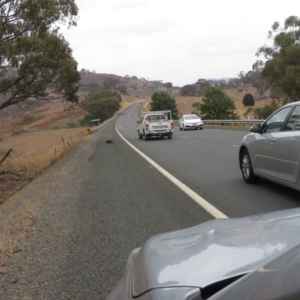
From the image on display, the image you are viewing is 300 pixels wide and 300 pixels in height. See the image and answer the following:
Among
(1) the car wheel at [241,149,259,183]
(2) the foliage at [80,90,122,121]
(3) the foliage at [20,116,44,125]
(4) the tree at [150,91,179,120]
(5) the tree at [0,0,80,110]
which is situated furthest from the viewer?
(3) the foliage at [20,116,44,125]

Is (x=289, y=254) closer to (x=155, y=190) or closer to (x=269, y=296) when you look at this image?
(x=269, y=296)

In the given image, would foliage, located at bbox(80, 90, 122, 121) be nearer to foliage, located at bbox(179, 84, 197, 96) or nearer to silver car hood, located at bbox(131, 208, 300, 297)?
foliage, located at bbox(179, 84, 197, 96)

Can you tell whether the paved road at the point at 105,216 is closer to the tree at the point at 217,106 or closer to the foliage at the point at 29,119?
the tree at the point at 217,106

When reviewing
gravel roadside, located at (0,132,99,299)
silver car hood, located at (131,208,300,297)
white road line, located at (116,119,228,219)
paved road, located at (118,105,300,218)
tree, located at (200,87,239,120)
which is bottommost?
paved road, located at (118,105,300,218)

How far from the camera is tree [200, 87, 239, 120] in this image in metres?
63.2

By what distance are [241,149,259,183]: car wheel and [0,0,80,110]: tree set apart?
1461 cm

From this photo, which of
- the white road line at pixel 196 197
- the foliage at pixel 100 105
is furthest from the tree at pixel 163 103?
the white road line at pixel 196 197

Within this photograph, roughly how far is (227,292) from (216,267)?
1.59 feet

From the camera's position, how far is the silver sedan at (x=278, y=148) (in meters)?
7.20

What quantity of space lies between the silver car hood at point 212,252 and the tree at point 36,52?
64.8 ft

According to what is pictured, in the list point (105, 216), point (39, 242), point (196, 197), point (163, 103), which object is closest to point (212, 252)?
Result: point (39, 242)

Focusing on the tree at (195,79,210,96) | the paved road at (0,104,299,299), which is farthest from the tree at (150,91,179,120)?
the paved road at (0,104,299,299)

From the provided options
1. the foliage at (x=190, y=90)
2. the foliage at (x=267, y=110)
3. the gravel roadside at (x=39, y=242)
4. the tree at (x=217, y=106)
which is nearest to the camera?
the gravel roadside at (x=39, y=242)

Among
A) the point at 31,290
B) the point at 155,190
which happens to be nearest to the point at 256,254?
the point at 31,290
